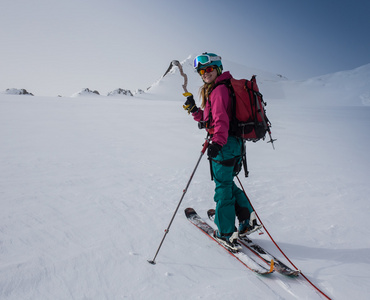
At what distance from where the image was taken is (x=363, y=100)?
39750 mm

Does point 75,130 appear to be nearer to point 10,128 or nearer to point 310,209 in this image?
point 10,128

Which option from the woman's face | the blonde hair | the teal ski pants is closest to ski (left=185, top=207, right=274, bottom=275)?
the teal ski pants

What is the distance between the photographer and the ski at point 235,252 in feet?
7.76

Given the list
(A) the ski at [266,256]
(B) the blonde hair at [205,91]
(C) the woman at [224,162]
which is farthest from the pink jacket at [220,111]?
(A) the ski at [266,256]

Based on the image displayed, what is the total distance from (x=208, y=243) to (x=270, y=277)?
83 centimetres

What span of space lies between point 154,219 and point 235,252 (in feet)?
4.10

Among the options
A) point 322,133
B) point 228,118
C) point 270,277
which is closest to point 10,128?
point 228,118

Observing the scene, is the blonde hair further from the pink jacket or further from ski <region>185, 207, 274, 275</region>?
ski <region>185, 207, 274, 275</region>

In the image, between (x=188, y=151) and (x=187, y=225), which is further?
(x=188, y=151)

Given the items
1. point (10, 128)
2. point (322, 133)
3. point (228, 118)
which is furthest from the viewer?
point (322, 133)

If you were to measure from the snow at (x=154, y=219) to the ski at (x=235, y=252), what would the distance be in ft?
0.23

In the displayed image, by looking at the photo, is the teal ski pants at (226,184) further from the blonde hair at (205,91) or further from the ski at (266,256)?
the blonde hair at (205,91)

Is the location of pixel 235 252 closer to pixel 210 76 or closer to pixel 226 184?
pixel 226 184

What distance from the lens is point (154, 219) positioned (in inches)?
130
